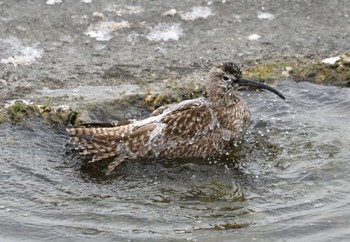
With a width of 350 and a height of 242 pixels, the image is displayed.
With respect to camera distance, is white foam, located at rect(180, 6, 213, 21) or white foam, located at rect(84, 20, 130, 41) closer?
white foam, located at rect(84, 20, 130, 41)

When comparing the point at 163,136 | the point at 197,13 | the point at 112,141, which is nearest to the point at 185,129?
the point at 163,136

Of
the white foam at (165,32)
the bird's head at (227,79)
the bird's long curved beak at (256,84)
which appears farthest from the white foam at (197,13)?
the bird's long curved beak at (256,84)

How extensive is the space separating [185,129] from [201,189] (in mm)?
1003

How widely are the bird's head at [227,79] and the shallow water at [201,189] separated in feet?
1.31

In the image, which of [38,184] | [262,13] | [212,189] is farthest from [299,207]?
[262,13]

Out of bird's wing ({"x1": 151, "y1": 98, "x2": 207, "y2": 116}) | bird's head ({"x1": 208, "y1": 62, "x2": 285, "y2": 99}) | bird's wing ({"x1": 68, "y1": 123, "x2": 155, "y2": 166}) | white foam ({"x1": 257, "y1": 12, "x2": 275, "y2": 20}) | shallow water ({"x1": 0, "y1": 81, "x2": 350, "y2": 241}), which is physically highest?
white foam ({"x1": 257, "y1": 12, "x2": 275, "y2": 20})

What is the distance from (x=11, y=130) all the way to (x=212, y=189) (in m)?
2.17

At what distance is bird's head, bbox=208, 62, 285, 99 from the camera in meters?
8.27

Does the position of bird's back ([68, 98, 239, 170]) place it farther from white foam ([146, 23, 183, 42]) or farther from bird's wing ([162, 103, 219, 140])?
white foam ([146, 23, 183, 42])

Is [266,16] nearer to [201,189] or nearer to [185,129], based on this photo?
[185,129]

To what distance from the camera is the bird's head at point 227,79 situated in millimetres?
8266

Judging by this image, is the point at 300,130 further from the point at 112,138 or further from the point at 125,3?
the point at 125,3

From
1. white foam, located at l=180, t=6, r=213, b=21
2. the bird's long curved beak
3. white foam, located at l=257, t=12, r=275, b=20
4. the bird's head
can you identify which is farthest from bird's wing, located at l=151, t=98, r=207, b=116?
white foam, located at l=257, t=12, r=275, b=20

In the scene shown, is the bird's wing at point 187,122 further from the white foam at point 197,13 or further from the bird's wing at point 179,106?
the white foam at point 197,13
